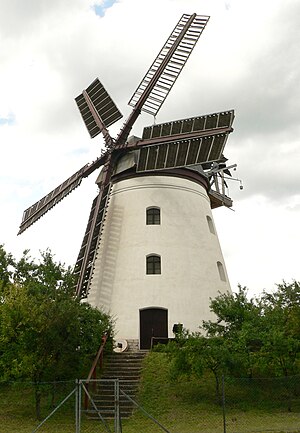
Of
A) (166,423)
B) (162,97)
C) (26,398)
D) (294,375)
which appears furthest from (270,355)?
(162,97)

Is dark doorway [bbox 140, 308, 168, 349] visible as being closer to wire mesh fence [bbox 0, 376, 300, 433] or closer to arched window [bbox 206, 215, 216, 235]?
wire mesh fence [bbox 0, 376, 300, 433]

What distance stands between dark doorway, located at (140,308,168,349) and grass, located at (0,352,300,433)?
2583 millimetres

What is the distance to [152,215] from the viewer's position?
22.8m

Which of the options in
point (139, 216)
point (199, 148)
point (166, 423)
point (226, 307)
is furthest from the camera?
point (139, 216)

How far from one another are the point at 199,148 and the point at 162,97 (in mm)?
4364

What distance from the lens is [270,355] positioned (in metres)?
14.6

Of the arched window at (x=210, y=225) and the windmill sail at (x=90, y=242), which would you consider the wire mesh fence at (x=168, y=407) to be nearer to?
the windmill sail at (x=90, y=242)

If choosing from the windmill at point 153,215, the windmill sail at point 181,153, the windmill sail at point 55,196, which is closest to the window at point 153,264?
the windmill at point 153,215

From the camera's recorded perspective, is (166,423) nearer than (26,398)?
Yes

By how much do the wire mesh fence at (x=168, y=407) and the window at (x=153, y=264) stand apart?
6.13 metres

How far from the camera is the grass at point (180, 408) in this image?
12734 millimetres

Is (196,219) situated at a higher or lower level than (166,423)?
higher

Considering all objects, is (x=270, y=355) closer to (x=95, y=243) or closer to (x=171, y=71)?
(x=95, y=243)

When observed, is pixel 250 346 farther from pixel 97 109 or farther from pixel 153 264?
pixel 97 109
